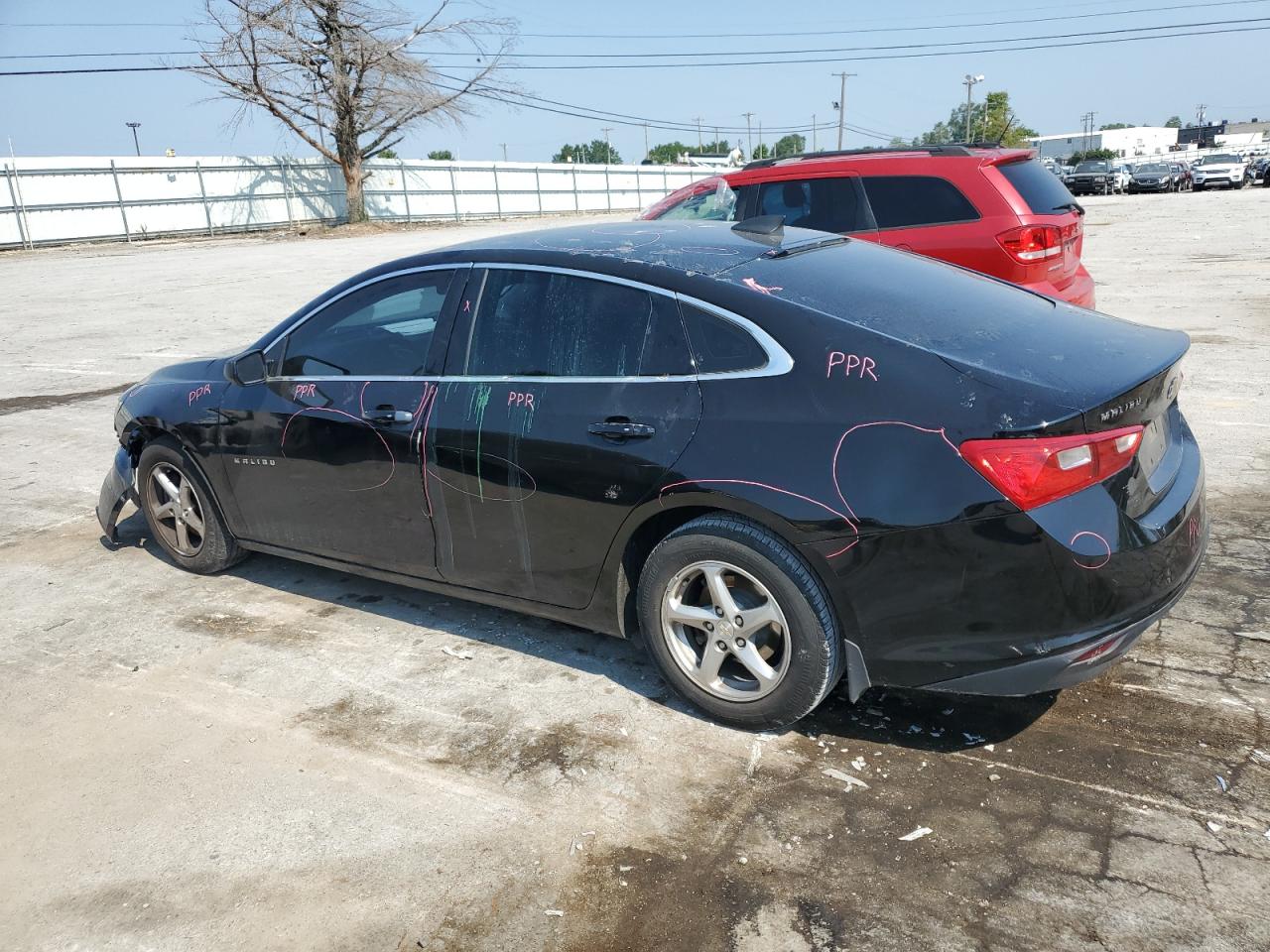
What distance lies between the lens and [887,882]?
2684mm

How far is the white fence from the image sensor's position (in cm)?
3484

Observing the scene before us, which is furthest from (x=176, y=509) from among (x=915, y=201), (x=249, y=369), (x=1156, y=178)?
(x=1156, y=178)

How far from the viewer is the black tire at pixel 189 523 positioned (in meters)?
4.94

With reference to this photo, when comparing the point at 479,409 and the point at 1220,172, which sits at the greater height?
the point at 1220,172

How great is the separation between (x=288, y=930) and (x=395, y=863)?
1.11ft

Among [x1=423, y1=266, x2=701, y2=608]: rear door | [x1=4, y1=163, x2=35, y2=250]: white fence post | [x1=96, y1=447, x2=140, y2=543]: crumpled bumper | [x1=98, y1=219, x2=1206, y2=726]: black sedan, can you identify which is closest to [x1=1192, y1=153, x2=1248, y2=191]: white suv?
[x1=4, y1=163, x2=35, y2=250]: white fence post

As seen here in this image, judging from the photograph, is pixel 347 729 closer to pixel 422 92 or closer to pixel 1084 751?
pixel 1084 751

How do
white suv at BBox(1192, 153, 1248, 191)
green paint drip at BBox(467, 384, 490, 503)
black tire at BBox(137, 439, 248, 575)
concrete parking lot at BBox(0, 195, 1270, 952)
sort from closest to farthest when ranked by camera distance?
concrete parking lot at BBox(0, 195, 1270, 952)
green paint drip at BBox(467, 384, 490, 503)
black tire at BBox(137, 439, 248, 575)
white suv at BBox(1192, 153, 1248, 191)

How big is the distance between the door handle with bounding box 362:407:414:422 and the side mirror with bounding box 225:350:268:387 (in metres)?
0.77

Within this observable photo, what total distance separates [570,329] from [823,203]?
5059 millimetres

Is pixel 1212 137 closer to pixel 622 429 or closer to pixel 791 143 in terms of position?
pixel 791 143

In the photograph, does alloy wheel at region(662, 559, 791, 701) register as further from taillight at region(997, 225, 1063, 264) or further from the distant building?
the distant building

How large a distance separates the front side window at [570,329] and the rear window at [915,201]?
475 cm

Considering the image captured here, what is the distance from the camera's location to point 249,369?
4574 mm
